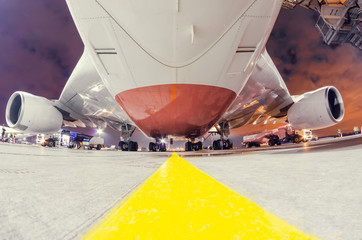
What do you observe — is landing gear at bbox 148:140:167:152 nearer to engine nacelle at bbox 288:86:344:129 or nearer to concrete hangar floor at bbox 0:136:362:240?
engine nacelle at bbox 288:86:344:129

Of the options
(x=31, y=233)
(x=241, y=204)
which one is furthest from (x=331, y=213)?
(x=31, y=233)

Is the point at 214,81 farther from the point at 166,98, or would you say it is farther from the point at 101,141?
the point at 101,141

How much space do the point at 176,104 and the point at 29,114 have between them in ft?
15.3

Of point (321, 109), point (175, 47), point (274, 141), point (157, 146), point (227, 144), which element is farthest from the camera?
point (274, 141)

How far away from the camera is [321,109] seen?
4.36 meters

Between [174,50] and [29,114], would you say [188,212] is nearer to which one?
[174,50]

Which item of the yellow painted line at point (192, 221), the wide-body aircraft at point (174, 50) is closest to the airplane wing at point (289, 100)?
the wide-body aircraft at point (174, 50)

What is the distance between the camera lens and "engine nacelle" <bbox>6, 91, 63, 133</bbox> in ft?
15.5

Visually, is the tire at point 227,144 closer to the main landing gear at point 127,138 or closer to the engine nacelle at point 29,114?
the main landing gear at point 127,138

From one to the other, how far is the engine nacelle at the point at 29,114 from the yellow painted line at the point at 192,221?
5.86m

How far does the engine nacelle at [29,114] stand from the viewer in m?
4.72

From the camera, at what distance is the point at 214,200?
549 mm

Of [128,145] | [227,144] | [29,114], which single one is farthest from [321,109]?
[29,114]

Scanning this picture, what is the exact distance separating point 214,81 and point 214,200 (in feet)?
6.84
